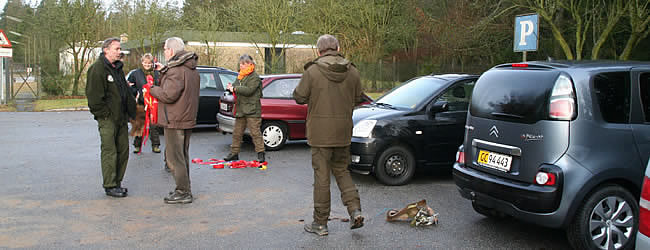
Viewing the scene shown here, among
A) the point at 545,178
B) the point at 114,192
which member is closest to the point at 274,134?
the point at 114,192

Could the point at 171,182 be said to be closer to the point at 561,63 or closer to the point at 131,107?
the point at 131,107

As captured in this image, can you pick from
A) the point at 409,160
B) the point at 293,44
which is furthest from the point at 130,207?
the point at 293,44

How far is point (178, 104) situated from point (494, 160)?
3.61 meters

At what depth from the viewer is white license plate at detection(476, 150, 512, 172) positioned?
5.21 meters

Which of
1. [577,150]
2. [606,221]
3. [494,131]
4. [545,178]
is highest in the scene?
[494,131]

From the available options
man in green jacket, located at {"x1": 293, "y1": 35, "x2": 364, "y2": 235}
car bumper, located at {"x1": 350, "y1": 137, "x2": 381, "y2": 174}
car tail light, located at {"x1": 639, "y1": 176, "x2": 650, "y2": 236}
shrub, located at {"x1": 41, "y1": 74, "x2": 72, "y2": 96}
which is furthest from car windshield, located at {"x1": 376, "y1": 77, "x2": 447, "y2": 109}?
shrub, located at {"x1": 41, "y1": 74, "x2": 72, "y2": 96}

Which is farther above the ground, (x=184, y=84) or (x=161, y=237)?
(x=184, y=84)

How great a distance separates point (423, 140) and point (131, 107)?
397 cm

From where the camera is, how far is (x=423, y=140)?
8.02 meters

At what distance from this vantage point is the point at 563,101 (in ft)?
16.1

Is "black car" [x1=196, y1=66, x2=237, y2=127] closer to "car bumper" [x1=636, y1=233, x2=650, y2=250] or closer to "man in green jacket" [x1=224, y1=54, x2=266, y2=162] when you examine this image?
"man in green jacket" [x1=224, y1=54, x2=266, y2=162]

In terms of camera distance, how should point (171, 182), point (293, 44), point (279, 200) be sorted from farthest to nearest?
point (293, 44), point (171, 182), point (279, 200)

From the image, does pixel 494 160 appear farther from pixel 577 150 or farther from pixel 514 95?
pixel 577 150

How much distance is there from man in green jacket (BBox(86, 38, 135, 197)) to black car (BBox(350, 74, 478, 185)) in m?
3.05
